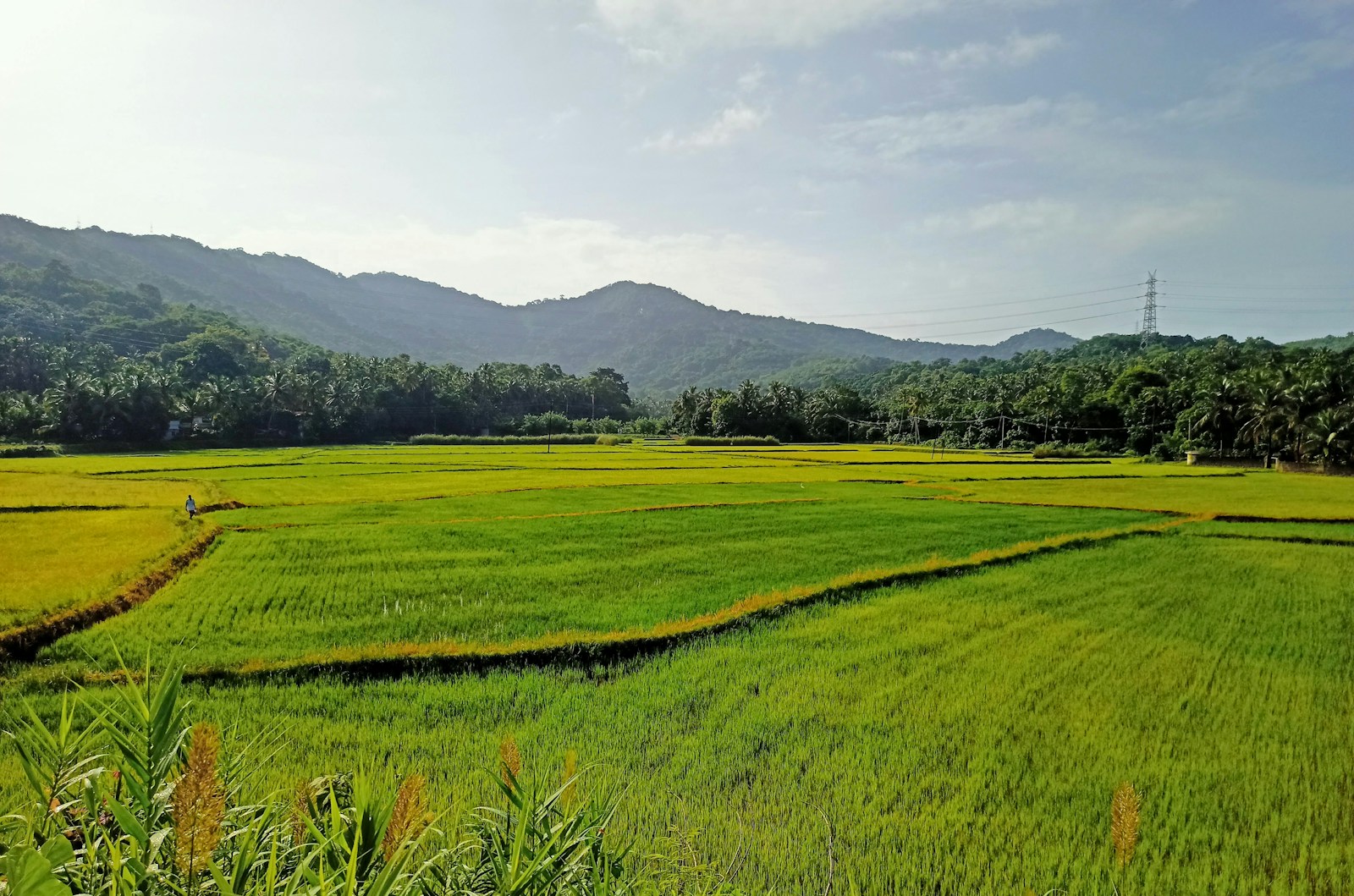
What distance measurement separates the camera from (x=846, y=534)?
17906mm

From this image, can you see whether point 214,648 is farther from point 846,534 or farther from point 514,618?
point 846,534

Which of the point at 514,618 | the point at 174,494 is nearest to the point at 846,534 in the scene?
the point at 514,618

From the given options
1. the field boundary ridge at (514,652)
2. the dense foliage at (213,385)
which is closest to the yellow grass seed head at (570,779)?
the field boundary ridge at (514,652)

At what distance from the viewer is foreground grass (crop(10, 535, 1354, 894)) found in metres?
4.89

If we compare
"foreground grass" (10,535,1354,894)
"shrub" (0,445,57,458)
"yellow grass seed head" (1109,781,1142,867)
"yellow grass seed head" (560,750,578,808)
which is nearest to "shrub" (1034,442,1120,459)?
"foreground grass" (10,535,1354,894)

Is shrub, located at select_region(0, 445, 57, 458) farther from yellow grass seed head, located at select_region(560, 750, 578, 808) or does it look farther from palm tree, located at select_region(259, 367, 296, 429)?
yellow grass seed head, located at select_region(560, 750, 578, 808)

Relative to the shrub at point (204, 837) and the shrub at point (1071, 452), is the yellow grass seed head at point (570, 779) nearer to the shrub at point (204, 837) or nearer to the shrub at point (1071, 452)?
the shrub at point (204, 837)

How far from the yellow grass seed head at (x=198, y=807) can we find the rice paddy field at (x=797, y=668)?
92 centimetres

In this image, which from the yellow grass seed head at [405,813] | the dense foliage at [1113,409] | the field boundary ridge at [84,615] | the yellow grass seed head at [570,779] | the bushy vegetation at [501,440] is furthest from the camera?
the bushy vegetation at [501,440]

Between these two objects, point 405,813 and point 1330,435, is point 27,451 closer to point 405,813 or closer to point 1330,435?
point 405,813

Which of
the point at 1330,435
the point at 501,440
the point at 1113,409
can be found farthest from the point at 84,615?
the point at 1113,409

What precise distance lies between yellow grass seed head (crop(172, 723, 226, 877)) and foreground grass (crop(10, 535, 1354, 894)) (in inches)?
83.2

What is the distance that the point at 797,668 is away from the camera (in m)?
8.45

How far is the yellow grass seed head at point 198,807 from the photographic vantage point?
159cm
